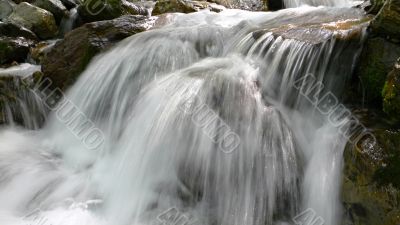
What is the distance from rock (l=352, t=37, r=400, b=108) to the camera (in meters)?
4.09

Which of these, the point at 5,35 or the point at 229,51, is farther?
the point at 5,35

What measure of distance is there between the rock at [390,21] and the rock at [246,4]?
21.5 ft

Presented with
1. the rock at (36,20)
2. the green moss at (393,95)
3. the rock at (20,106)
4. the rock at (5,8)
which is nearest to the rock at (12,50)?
the rock at (36,20)

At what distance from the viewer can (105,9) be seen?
9.47 m

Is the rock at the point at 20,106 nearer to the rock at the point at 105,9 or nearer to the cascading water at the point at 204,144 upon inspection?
the cascading water at the point at 204,144

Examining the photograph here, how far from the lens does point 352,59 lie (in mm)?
4422

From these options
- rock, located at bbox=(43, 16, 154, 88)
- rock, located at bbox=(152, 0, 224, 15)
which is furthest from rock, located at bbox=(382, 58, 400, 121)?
rock, located at bbox=(152, 0, 224, 15)

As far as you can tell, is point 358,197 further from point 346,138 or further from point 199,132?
point 199,132

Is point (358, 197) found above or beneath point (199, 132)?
beneath

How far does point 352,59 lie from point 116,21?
14.6 ft

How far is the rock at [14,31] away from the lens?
9.21 m

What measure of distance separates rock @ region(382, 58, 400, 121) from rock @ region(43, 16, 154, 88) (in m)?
4.56

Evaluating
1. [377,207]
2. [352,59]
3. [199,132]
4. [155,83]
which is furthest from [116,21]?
[377,207]

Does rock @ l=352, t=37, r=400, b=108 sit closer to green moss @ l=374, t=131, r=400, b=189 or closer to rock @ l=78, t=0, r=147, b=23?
green moss @ l=374, t=131, r=400, b=189
